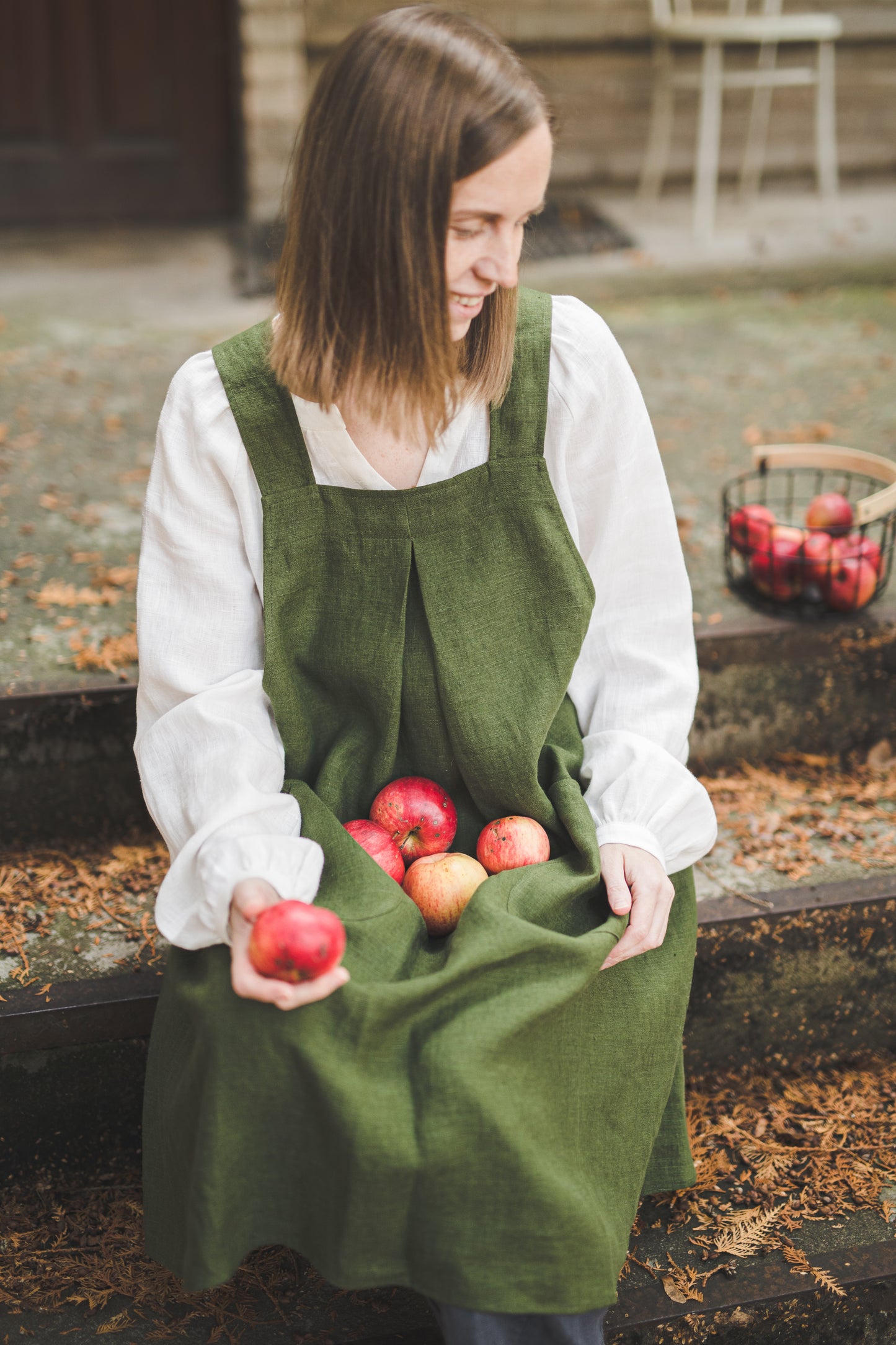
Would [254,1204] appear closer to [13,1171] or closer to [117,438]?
[13,1171]

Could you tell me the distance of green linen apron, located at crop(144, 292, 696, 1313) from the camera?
1.42 metres

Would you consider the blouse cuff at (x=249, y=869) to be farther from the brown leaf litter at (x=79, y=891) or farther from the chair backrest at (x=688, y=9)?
the chair backrest at (x=688, y=9)

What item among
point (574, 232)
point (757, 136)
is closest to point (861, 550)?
point (574, 232)

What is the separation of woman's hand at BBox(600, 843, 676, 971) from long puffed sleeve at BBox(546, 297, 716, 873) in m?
0.02

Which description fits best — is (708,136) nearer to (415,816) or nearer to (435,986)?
(415,816)

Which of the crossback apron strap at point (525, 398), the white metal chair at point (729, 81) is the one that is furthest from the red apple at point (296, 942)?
the white metal chair at point (729, 81)

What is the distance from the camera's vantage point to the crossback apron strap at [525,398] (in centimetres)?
168

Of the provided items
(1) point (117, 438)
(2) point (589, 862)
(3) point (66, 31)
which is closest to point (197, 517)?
(2) point (589, 862)

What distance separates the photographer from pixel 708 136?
5.73m

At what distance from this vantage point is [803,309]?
4.95 m

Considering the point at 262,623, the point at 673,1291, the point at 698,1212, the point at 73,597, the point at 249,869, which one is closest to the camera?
the point at 249,869

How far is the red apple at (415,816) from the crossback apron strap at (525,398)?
496mm

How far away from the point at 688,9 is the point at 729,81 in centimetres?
50

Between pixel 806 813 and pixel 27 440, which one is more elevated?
pixel 27 440
